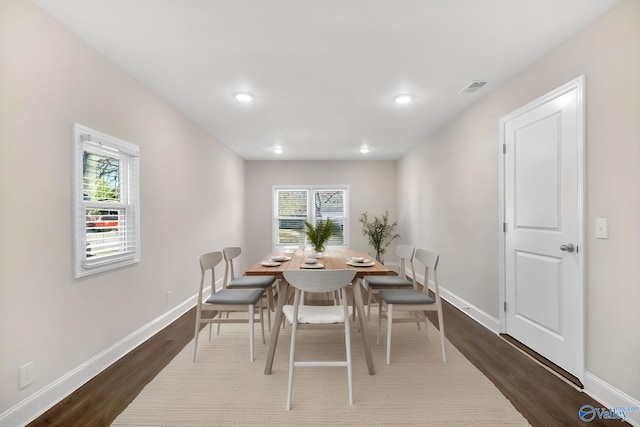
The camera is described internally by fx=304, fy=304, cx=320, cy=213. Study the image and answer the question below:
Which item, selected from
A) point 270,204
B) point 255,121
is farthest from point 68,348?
point 270,204

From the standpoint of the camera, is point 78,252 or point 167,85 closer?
point 78,252

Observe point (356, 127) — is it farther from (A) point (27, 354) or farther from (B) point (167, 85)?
(A) point (27, 354)

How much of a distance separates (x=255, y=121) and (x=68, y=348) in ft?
9.98

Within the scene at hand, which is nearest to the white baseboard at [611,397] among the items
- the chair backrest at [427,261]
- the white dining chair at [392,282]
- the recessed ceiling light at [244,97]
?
the chair backrest at [427,261]

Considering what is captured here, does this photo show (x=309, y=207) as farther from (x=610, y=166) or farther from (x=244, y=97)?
(x=610, y=166)

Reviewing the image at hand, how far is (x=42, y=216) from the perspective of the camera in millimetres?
1877

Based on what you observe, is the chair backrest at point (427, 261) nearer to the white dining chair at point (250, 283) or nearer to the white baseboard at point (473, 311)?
the white baseboard at point (473, 311)

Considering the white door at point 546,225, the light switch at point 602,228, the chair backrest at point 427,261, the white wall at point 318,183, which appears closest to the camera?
the light switch at point 602,228

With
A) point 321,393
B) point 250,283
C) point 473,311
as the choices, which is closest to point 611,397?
point 473,311

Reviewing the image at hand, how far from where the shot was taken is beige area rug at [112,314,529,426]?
5.88 feet

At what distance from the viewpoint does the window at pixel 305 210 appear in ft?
22.4

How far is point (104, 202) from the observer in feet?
7.95

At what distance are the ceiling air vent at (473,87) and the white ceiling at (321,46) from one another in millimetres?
66

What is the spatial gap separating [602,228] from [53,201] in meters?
3.54
